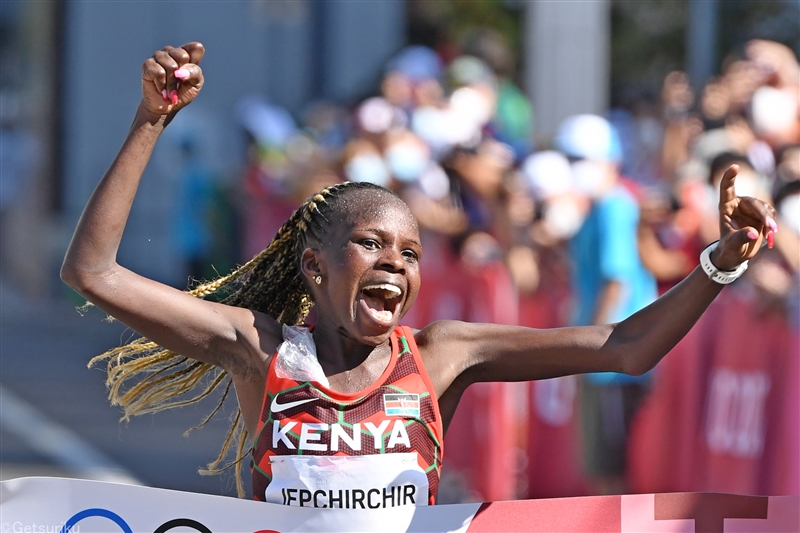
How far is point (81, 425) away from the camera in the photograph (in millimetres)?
9898

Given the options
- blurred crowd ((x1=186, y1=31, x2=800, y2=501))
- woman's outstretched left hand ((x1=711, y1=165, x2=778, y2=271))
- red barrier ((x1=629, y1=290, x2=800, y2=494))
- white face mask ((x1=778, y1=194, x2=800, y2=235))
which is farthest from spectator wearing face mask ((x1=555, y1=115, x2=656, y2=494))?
woman's outstretched left hand ((x1=711, y1=165, x2=778, y2=271))

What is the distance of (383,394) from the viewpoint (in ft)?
9.83

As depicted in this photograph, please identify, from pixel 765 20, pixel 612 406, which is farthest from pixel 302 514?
pixel 765 20

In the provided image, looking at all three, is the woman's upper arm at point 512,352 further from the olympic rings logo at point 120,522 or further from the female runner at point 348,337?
the olympic rings logo at point 120,522

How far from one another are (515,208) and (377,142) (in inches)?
79.2

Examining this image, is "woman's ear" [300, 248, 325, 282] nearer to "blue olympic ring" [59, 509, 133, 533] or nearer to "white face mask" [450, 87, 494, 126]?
"blue olympic ring" [59, 509, 133, 533]

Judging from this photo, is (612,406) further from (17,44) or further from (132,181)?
(17,44)

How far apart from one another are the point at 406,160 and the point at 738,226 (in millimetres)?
5371

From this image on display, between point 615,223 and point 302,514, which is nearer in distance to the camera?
point 302,514

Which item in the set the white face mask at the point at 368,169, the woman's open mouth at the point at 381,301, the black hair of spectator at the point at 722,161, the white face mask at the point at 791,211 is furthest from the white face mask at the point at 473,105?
the woman's open mouth at the point at 381,301

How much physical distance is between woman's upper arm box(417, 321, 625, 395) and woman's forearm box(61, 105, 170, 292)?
85 centimetres

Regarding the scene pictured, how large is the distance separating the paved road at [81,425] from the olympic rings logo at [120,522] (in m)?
1.97

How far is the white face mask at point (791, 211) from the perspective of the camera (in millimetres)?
5328

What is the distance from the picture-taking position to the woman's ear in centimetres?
312
